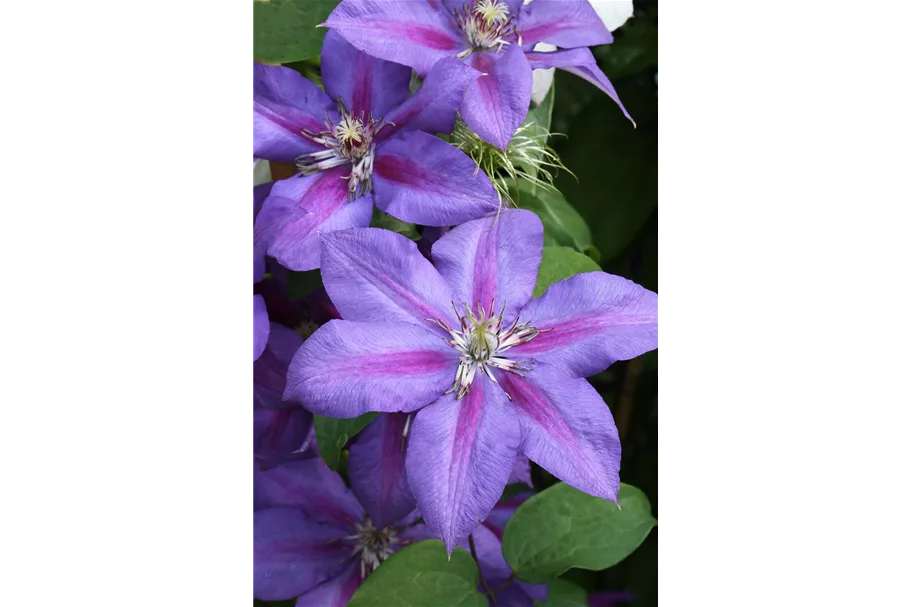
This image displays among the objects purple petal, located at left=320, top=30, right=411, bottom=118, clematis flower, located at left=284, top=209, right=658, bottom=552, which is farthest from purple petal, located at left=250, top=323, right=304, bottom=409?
purple petal, located at left=320, top=30, right=411, bottom=118

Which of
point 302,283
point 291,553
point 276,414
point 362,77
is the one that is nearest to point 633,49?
point 362,77

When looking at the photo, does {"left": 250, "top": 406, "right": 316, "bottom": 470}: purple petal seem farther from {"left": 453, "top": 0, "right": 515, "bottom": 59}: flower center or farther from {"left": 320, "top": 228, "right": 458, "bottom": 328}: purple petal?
{"left": 453, "top": 0, "right": 515, "bottom": 59}: flower center

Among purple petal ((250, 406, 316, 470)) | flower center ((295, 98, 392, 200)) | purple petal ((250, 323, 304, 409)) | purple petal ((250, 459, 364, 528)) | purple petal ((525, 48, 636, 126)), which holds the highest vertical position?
purple petal ((525, 48, 636, 126))

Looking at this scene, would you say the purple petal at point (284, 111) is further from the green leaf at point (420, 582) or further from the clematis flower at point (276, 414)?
the green leaf at point (420, 582)

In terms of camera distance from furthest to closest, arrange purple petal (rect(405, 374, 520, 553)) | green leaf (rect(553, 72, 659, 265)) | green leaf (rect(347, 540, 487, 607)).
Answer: green leaf (rect(553, 72, 659, 265)), green leaf (rect(347, 540, 487, 607)), purple petal (rect(405, 374, 520, 553))

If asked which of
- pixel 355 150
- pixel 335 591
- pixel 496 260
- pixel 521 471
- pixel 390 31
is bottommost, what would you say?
pixel 335 591

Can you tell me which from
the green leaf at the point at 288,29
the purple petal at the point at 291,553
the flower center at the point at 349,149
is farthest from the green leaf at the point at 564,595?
A: the green leaf at the point at 288,29

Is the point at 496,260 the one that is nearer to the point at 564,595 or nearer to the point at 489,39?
the point at 489,39
